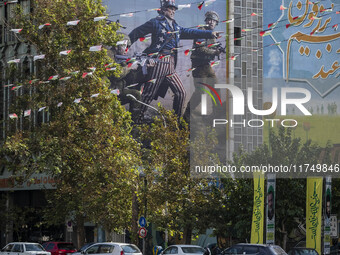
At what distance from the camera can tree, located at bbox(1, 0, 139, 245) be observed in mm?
39812

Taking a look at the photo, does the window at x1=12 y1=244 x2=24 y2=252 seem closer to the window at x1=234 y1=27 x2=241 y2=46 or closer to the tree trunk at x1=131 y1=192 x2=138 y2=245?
the tree trunk at x1=131 y1=192 x2=138 y2=245

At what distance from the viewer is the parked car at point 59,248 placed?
4000 centimetres

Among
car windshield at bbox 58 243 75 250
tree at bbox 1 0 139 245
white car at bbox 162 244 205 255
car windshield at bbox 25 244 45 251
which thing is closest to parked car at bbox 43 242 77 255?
car windshield at bbox 58 243 75 250

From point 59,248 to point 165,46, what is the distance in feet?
146

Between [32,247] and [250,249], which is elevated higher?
[250,249]

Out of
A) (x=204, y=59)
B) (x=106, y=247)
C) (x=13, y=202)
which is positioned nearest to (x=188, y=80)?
(x=204, y=59)

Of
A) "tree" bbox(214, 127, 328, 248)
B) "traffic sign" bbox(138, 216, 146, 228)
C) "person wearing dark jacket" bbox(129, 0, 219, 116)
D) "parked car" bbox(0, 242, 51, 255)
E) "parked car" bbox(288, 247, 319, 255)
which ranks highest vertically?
"person wearing dark jacket" bbox(129, 0, 219, 116)

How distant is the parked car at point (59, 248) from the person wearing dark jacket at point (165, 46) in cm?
3877

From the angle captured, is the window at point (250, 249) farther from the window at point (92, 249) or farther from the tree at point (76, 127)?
the tree at point (76, 127)

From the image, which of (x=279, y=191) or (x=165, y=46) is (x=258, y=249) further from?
(x=165, y=46)

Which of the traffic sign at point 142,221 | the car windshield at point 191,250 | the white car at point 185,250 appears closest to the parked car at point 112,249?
the white car at point 185,250

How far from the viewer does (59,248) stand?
132 feet

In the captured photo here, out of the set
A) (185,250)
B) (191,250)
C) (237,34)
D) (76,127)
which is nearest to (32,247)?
(76,127)

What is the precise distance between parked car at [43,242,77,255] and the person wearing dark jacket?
127ft
